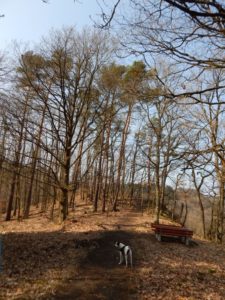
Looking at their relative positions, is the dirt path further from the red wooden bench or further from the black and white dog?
the red wooden bench

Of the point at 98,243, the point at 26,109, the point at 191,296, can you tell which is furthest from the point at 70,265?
the point at 26,109

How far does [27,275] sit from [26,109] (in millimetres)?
12392

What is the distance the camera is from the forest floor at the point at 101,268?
26.2 ft

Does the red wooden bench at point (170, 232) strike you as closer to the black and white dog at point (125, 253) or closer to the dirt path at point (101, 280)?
the dirt path at point (101, 280)

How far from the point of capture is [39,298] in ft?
23.5

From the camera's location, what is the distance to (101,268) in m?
10.2

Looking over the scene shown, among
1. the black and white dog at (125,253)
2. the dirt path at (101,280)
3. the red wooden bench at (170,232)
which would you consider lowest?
the dirt path at (101,280)

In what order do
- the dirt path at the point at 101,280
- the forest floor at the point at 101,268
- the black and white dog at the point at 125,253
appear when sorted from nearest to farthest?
the dirt path at the point at 101,280
the forest floor at the point at 101,268
the black and white dog at the point at 125,253

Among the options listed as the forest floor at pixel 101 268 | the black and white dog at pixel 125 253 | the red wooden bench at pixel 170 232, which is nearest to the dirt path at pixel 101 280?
the forest floor at pixel 101 268

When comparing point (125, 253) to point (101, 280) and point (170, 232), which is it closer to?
point (101, 280)

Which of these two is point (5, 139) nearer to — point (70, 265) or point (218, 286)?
point (70, 265)

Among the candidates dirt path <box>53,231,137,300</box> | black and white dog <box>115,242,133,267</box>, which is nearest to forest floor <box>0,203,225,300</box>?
dirt path <box>53,231,137,300</box>

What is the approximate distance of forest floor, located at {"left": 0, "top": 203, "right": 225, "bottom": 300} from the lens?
7989 mm

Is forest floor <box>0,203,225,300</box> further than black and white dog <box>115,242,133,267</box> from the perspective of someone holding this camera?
No
